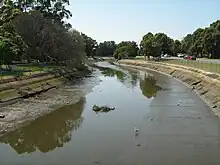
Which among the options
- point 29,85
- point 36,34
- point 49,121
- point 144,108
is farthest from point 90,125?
point 36,34

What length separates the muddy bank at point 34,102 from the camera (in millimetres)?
31236

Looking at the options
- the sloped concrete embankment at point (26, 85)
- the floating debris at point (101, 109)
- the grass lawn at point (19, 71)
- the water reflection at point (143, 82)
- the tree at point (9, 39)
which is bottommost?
the water reflection at point (143, 82)

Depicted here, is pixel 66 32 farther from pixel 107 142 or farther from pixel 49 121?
pixel 107 142

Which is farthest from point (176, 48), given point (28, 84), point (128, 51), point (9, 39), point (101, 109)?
point (101, 109)

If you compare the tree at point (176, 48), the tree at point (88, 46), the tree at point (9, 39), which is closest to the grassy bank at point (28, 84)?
the tree at point (9, 39)

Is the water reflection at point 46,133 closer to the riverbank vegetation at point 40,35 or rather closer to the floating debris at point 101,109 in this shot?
the floating debris at point 101,109

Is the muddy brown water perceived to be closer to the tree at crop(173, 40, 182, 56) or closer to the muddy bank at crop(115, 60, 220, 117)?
the muddy bank at crop(115, 60, 220, 117)

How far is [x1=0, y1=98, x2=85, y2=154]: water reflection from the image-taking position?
24297 millimetres

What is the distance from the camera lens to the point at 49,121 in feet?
105

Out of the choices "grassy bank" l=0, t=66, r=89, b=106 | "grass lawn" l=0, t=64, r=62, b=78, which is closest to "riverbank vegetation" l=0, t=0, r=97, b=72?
"grass lawn" l=0, t=64, r=62, b=78

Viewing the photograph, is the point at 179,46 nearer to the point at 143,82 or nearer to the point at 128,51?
the point at 128,51

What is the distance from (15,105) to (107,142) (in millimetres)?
16468

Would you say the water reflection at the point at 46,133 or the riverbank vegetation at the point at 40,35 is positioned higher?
the riverbank vegetation at the point at 40,35

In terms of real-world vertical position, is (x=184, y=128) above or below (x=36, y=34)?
below
